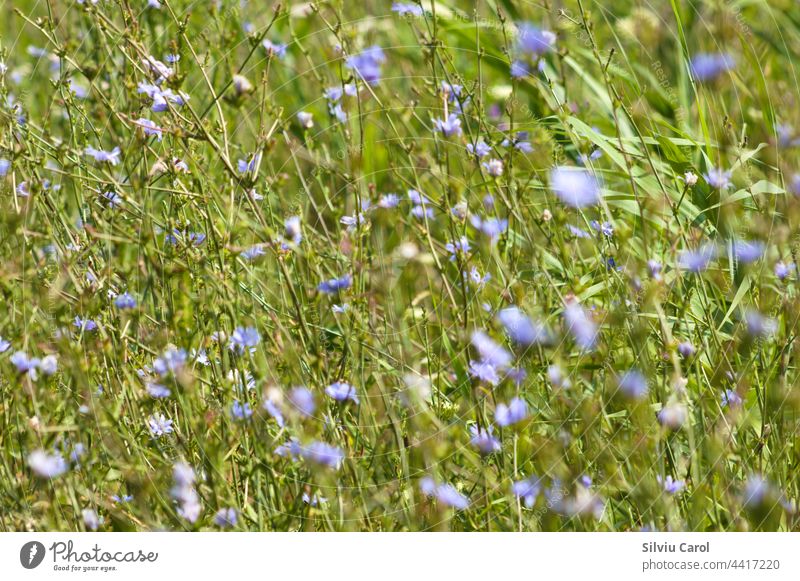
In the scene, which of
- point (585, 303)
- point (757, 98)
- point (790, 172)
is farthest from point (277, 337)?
point (757, 98)

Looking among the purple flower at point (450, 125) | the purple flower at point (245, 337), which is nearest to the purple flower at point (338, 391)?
the purple flower at point (245, 337)

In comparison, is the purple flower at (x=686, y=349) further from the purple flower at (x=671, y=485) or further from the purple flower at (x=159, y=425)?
the purple flower at (x=159, y=425)

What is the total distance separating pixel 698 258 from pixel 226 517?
789mm

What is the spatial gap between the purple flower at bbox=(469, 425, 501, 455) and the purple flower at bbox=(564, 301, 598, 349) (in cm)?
20

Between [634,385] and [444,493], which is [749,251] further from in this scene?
[444,493]

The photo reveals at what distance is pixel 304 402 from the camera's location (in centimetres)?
114

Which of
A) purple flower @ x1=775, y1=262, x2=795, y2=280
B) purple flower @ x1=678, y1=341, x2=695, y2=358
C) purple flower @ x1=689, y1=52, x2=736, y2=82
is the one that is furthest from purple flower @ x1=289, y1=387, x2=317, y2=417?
purple flower @ x1=689, y1=52, x2=736, y2=82

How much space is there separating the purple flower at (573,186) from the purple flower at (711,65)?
365 millimetres

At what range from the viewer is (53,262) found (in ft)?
4.32

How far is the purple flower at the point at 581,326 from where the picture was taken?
126cm
